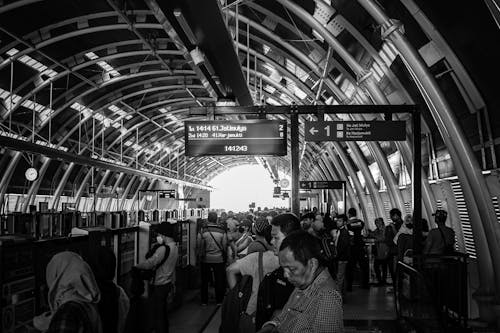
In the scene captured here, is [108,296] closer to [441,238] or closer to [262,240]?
[262,240]

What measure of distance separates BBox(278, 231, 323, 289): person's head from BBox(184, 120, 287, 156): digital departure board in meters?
8.90

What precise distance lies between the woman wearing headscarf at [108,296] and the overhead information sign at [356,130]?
22.8 ft

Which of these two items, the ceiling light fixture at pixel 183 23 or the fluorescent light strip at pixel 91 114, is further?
the fluorescent light strip at pixel 91 114

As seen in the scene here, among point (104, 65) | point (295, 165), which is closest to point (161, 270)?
point (295, 165)

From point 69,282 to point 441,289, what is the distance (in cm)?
554

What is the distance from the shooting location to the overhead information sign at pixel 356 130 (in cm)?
1116

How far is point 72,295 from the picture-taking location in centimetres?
406

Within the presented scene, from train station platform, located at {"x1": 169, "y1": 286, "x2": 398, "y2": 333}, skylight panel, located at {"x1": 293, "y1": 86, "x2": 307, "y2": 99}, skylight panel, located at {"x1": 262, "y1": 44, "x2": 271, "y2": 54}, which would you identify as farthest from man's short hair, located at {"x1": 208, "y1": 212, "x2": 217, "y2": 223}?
skylight panel, located at {"x1": 293, "y1": 86, "x2": 307, "y2": 99}

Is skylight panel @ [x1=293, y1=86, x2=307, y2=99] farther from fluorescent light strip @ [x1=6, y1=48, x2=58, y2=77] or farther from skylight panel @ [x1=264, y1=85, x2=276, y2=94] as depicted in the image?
fluorescent light strip @ [x1=6, y1=48, x2=58, y2=77]

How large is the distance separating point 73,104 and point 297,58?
14802 millimetres

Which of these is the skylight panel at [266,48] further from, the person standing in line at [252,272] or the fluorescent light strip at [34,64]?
the person standing in line at [252,272]

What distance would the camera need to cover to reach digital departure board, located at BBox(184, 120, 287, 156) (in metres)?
11.9

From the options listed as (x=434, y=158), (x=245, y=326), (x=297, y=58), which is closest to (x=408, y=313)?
(x=245, y=326)

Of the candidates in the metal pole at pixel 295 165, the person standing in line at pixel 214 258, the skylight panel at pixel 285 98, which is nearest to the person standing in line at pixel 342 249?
the metal pole at pixel 295 165
